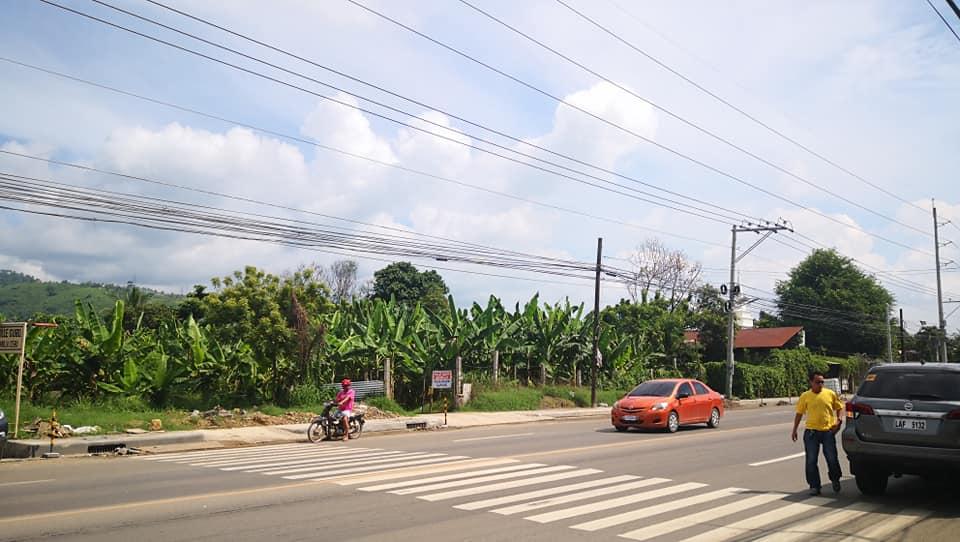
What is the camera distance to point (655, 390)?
2200 cm

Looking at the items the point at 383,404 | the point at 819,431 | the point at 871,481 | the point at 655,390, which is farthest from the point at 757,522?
the point at 383,404

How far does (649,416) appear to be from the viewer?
68.1 feet

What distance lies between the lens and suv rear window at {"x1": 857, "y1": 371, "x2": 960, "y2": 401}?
9680 mm

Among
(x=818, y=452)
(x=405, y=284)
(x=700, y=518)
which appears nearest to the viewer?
(x=700, y=518)

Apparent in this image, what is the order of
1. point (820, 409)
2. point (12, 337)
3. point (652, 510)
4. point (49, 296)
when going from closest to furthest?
point (652, 510) < point (820, 409) < point (12, 337) < point (49, 296)

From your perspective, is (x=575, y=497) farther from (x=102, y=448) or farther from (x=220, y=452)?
(x=102, y=448)

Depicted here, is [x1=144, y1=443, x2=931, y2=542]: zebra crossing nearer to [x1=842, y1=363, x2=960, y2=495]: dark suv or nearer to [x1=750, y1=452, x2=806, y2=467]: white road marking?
[x1=842, y1=363, x2=960, y2=495]: dark suv

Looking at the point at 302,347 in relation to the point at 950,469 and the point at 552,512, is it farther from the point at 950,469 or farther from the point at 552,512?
the point at 950,469

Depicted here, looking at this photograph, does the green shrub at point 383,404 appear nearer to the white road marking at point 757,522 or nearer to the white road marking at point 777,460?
the white road marking at point 777,460

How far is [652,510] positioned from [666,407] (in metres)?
12.1

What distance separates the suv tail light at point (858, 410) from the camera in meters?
9.98

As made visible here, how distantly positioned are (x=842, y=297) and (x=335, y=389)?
73.4 meters

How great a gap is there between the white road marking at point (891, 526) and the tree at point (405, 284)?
6944cm

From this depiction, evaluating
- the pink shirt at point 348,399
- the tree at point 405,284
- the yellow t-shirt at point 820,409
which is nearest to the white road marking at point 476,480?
the yellow t-shirt at point 820,409
